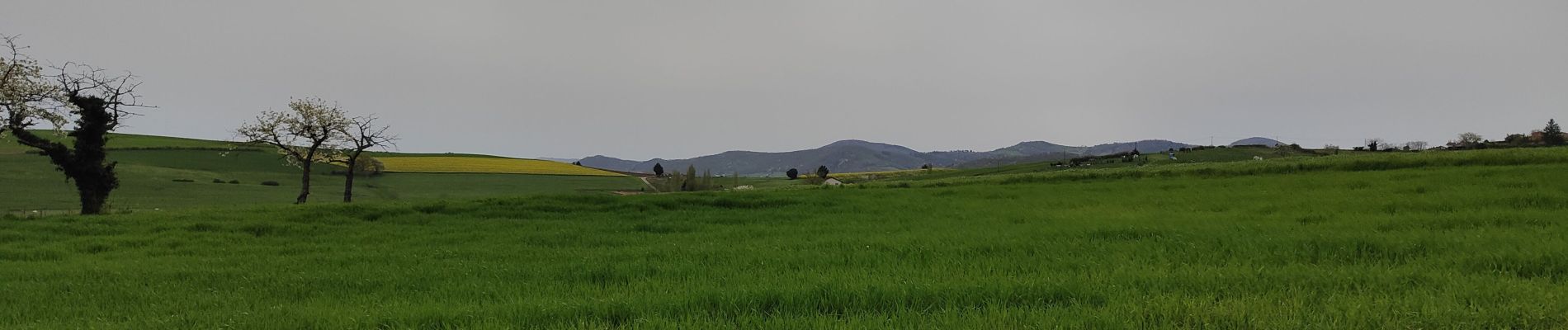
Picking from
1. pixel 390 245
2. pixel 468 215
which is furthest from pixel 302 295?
pixel 468 215

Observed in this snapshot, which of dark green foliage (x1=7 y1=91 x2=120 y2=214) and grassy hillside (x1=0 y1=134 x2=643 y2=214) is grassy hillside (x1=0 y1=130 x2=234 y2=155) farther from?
dark green foliage (x1=7 y1=91 x2=120 y2=214)

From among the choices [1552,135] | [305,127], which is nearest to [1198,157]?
[1552,135]

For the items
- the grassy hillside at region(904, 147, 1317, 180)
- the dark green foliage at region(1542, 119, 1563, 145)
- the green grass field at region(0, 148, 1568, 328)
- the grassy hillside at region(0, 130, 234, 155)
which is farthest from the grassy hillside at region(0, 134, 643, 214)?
the dark green foliage at region(1542, 119, 1563, 145)

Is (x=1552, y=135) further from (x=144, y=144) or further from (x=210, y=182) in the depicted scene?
(x=144, y=144)

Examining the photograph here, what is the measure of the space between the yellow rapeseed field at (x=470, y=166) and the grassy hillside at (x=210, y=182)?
6.25 meters

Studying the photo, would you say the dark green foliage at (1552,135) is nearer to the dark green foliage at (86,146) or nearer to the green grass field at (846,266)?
the green grass field at (846,266)

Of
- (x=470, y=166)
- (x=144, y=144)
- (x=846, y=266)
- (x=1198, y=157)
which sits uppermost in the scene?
(x=144, y=144)

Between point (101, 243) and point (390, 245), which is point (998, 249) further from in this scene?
point (101, 243)

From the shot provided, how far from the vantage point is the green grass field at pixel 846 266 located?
16.4 feet

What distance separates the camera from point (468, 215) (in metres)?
19.3

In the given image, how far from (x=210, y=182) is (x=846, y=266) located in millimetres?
79178

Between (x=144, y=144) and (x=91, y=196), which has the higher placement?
(x=144, y=144)

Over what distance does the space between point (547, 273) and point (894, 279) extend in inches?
175

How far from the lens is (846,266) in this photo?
7.99 meters
